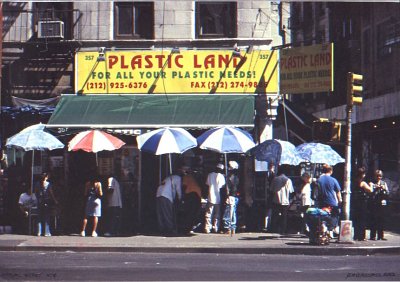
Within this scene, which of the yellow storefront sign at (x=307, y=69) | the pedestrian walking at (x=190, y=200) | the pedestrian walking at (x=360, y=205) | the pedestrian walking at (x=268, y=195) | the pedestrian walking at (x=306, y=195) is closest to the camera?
the pedestrian walking at (x=360, y=205)

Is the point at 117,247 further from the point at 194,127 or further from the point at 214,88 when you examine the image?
the point at 214,88

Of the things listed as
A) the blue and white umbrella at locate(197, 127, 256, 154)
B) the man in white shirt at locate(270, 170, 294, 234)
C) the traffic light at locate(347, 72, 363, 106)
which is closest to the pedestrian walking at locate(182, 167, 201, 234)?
the blue and white umbrella at locate(197, 127, 256, 154)

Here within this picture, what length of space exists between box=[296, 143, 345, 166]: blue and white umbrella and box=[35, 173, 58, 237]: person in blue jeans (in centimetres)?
627

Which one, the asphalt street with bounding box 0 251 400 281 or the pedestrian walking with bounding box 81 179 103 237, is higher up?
the pedestrian walking with bounding box 81 179 103 237

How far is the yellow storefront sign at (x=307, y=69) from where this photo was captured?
63.0 feet

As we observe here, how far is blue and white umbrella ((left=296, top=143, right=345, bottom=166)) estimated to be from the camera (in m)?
18.3

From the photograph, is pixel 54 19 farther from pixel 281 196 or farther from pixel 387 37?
pixel 387 37

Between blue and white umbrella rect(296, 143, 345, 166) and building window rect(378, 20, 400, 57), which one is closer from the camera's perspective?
blue and white umbrella rect(296, 143, 345, 166)

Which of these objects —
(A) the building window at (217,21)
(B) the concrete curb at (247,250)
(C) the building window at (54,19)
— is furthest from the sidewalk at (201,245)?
(A) the building window at (217,21)

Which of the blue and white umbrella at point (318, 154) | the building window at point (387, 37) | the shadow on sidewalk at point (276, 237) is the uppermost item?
the building window at point (387, 37)

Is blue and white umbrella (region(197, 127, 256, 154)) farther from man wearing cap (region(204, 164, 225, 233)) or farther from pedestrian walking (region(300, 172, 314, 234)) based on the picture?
pedestrian walking (region(300, 172, 314, 234))

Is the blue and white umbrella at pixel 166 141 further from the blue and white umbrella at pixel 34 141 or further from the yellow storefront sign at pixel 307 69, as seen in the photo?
the yellow storefront sign at pixel 307 69

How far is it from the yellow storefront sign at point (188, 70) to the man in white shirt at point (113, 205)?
3.31 m

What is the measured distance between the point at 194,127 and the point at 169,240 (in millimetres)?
3193
